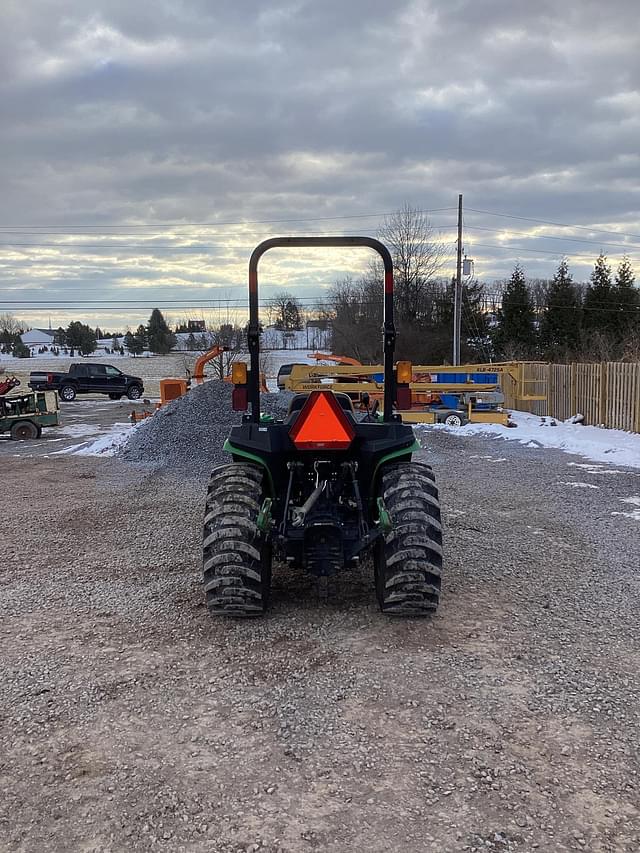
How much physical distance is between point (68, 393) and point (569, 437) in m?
25.1

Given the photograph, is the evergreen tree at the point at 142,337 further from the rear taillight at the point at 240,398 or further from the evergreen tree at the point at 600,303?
the rear taillight at the point at 240,398

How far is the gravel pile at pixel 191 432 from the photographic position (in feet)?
39.1

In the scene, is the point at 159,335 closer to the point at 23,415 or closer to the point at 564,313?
the point at 564,313

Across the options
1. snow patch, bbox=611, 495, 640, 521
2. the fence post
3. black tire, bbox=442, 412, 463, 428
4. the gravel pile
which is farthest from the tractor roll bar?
the fence post

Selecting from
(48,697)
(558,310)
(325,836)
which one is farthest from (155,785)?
(558,310)

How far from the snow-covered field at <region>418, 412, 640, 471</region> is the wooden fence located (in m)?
0.51

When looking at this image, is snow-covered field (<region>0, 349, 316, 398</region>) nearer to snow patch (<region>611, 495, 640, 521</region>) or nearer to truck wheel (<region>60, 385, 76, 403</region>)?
truck wheel (<region>60, 385, 76, 403</region>)

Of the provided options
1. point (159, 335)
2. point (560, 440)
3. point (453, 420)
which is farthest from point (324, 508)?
point (159, 335)

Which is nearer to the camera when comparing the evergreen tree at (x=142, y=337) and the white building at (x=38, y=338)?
the evergreen tree at (x=142, y=337)

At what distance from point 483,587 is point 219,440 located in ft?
27.8

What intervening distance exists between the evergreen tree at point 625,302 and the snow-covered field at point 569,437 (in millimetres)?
24623

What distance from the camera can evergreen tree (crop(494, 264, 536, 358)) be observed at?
39.9 metres

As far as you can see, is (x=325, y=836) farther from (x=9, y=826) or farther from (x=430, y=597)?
(x=430, y=597)

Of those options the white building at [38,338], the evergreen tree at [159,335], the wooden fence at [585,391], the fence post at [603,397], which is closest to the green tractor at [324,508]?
the wooden fence at [585,391]
